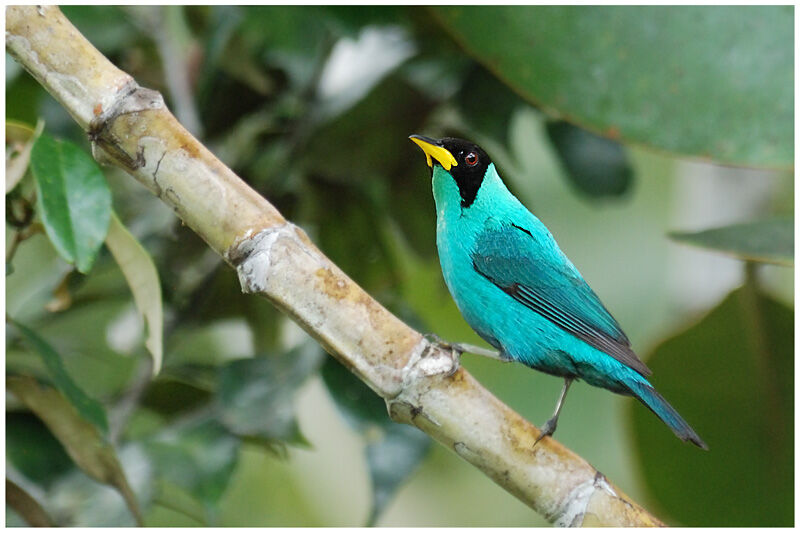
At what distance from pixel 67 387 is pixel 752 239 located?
46.3 inches

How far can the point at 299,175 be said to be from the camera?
2021 millimetres

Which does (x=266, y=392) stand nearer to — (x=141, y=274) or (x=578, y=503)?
(x=141, y=274)

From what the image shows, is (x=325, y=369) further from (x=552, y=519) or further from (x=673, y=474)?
(x=673, y=474)

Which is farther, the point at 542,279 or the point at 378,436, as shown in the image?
the point at 378,436

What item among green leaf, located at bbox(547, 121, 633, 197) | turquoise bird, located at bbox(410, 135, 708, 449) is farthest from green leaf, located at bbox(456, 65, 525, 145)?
turquoise bird, located at bbox(410, 135, 708, 449)

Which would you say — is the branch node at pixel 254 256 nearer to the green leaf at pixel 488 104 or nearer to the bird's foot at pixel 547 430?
the bird's foot at pixel 547 430

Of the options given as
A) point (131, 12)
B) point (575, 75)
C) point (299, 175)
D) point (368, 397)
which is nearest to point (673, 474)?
point (368, 397)

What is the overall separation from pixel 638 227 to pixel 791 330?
6.98 feet

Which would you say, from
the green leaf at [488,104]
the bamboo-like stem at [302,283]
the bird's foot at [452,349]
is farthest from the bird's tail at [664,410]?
the green leaf at [488,104]

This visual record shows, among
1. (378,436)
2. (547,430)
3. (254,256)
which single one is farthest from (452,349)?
(378,436)

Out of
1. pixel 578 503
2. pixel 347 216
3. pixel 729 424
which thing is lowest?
pixel 729 424

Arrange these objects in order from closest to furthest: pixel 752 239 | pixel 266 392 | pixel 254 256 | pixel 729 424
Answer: pixel 254 256, pixel 752 239, pixel 266 392, pixel 729 424

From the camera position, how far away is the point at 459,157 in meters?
1.24

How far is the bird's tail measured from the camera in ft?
3.56
